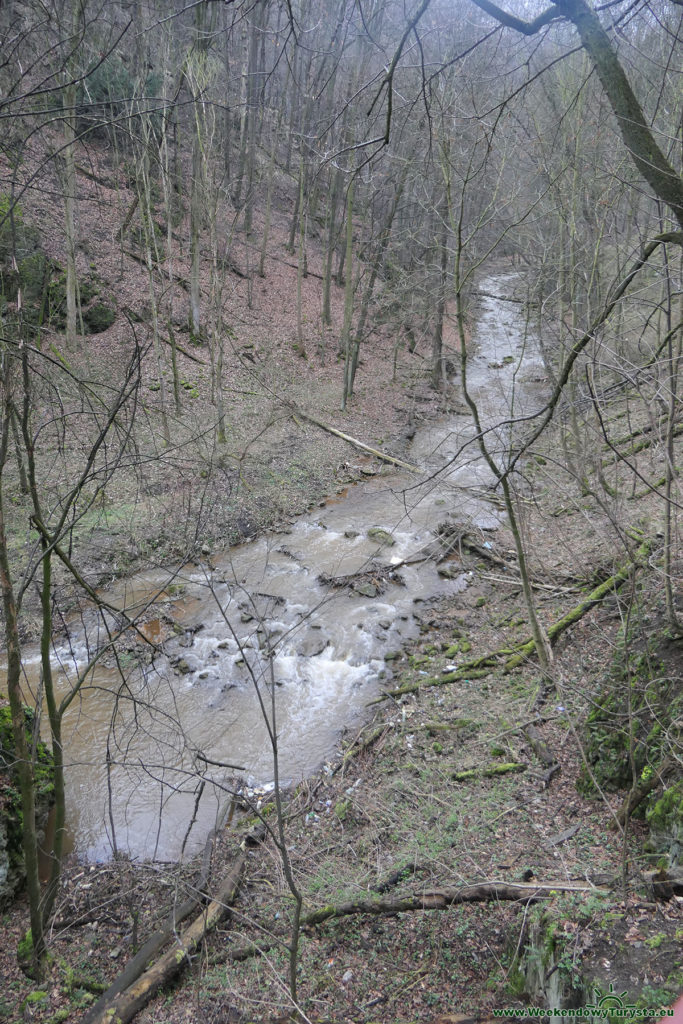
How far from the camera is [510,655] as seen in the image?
7809mm

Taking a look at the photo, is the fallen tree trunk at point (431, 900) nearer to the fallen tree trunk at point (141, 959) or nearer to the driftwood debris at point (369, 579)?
the fallen tree trunk at point (141, 959)

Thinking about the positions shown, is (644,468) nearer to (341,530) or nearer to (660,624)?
(341,530)

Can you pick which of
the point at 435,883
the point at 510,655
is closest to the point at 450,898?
the point at 435,883

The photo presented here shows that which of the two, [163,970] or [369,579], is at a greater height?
[163,970]

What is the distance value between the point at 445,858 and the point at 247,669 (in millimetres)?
4380

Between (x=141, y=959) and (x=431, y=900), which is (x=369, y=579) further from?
(x=141, y=959)

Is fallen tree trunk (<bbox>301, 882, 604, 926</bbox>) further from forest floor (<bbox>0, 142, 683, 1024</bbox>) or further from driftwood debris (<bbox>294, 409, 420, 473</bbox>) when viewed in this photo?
driftwood debris (<bbox>294, 409, 420, 473</bbox>)

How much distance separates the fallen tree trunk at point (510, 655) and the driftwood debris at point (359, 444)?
709 cm

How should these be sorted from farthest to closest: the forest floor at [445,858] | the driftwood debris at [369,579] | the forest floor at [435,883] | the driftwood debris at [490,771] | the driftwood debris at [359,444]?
the driftwood debris at [359,444] < the driftwood debris at [369,579] < the driftwood debris at [490,771] < the forest floor at [445,858] < the forest floor at [435,883]

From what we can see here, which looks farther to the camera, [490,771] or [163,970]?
[490,771]

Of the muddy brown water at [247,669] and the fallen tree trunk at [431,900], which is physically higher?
the fallen tree trunk at [431,900]

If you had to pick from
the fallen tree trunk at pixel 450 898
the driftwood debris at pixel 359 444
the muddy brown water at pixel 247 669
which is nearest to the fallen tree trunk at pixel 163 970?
the muddy brown water at pixel 247 669

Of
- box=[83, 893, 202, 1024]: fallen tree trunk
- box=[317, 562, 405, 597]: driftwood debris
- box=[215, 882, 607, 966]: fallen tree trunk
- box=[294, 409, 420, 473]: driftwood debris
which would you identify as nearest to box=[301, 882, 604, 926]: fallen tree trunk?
box=[215, 882, 607, 966]: fallen tree trunk

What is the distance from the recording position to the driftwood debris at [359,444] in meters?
14.8
